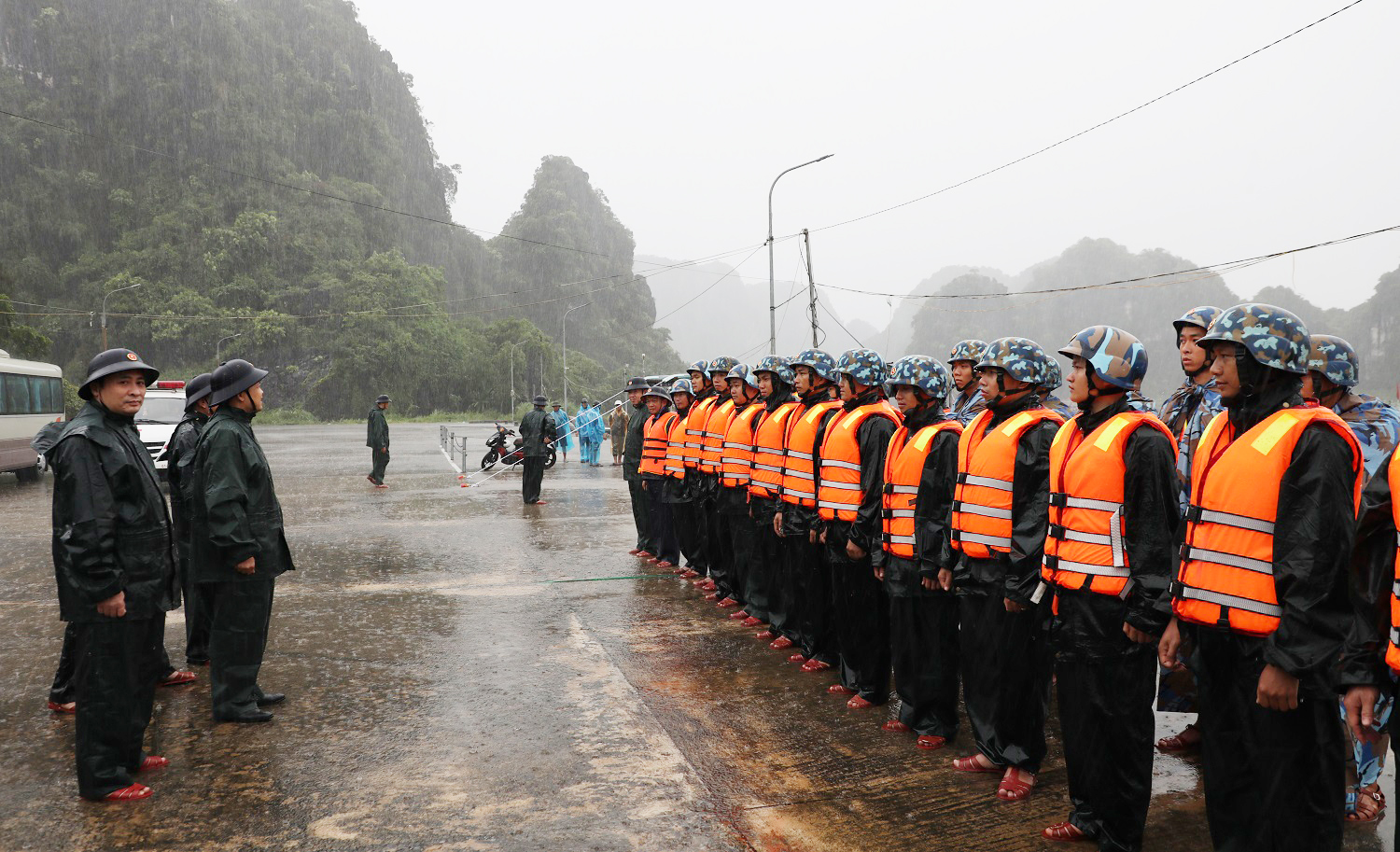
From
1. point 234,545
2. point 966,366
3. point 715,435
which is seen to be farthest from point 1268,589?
point 715,435

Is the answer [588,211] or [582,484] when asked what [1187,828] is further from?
[588,211]

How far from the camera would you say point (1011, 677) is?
441 cm

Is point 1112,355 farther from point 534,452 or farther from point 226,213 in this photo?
point 226,213

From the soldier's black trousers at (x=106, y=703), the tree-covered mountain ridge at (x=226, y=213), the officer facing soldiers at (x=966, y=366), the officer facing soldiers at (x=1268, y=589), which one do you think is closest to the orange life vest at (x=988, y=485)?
the officer facing soldiers at (x=966, y=366)

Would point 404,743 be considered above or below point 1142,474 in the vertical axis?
below

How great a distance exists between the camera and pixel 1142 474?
3.66 meters

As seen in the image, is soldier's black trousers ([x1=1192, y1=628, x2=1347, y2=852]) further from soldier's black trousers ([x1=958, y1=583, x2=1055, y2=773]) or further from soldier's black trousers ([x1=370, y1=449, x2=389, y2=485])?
soldier's black trousers ([x1=370, y1=449, x2=389, y2=485])

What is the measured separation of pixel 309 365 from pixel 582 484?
162ft

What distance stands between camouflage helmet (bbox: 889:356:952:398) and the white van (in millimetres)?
17421

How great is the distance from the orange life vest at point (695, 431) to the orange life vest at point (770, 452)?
1729mm

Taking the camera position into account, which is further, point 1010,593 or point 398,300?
point 398,300

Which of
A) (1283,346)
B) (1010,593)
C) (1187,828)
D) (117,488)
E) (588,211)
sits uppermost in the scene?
(588,211)

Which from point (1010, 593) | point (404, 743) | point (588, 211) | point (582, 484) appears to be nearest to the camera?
point (1010, 593)

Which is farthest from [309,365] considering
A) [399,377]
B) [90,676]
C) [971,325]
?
[90,676]
